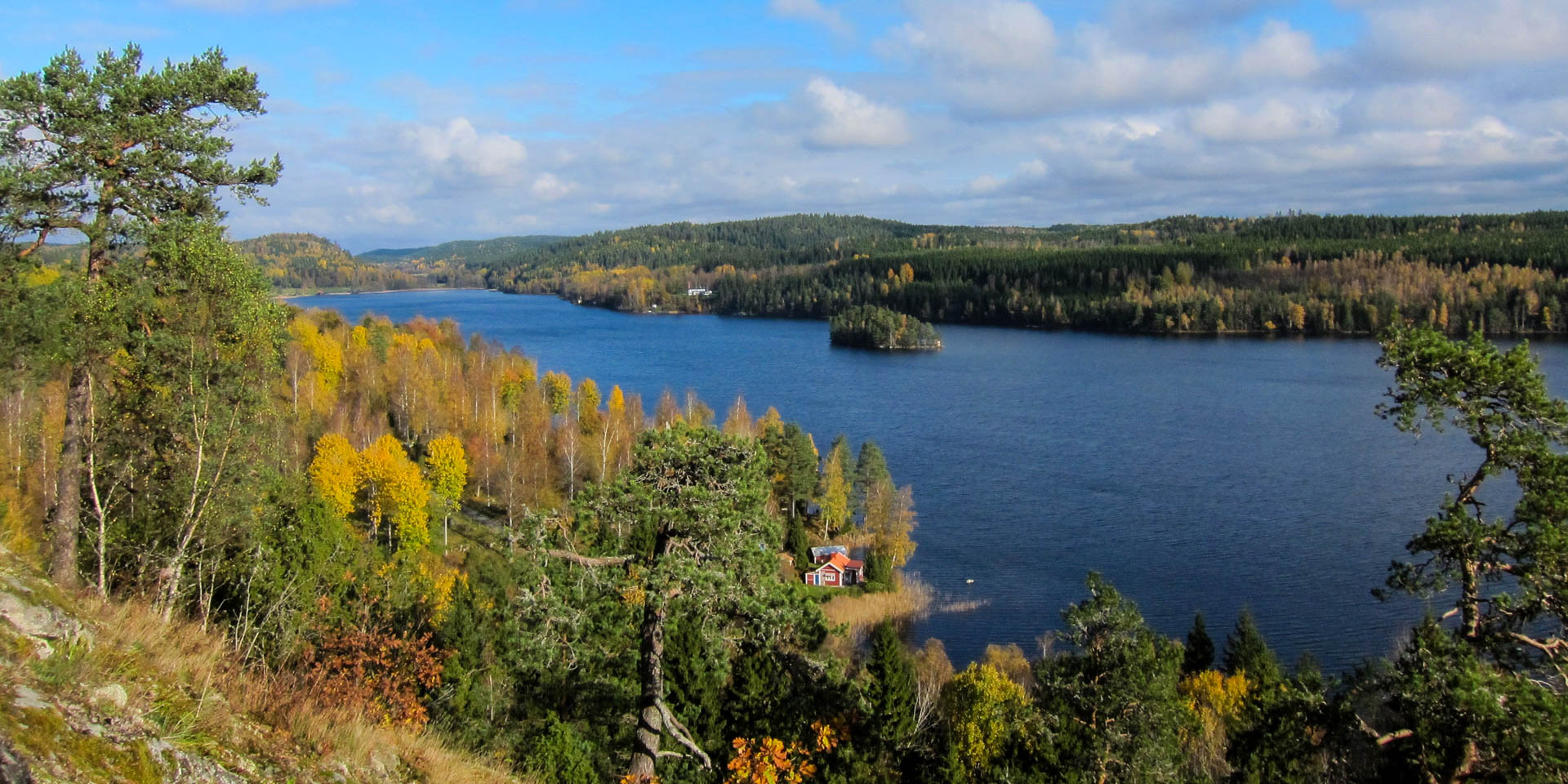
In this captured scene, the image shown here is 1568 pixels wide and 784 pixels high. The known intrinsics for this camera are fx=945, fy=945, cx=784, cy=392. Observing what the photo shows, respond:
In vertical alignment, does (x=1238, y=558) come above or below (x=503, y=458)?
below

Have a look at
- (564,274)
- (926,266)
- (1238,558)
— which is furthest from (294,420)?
(564,274)

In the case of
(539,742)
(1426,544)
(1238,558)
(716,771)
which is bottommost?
(1238,558)

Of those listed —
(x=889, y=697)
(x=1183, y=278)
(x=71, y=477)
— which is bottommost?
(x=889, y=697)

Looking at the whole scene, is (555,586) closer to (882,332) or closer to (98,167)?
(98,167)

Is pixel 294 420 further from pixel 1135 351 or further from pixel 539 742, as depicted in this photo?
Result: pixel 1135 351

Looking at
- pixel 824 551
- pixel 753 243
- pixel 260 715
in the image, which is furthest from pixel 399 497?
pixel 753 243

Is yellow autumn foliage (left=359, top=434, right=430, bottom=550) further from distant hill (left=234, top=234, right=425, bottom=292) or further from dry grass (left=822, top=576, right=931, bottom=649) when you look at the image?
distant hill (left=234, top=234, right=425, bottom=292)
